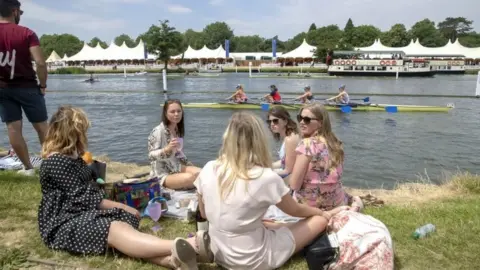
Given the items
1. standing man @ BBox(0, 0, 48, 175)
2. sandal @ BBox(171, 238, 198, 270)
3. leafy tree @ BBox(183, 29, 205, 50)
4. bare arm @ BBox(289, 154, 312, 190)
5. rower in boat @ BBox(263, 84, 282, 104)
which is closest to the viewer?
sandal @ BBox(171, 238, 198, 270)

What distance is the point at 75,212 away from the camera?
3.15m

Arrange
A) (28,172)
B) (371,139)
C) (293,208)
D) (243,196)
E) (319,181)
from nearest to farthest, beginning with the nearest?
(243,196) → (293,208) → (319,181) → (28,172) → (371,139)

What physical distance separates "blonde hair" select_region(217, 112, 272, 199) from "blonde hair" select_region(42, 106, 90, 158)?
1.39 m

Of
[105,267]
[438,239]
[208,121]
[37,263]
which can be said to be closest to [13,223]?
[37,263]

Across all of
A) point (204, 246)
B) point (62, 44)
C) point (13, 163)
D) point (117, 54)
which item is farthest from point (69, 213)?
point (62, 44)

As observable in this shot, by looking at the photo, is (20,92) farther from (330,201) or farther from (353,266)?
(353,266)

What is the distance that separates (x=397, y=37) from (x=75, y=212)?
95614 millimetres

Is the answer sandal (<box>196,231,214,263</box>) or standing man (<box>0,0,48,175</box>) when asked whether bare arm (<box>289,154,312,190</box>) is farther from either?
standing man (<box>0,0,48,175</box>)

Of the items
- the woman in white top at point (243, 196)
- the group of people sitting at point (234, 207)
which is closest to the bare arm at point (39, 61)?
the group of people sitting at point (234, 207)

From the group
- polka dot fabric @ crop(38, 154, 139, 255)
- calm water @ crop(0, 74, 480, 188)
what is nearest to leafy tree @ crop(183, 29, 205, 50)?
calm water @ crop(0, 74, 480, 188)

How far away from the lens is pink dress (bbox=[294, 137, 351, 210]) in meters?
3.44

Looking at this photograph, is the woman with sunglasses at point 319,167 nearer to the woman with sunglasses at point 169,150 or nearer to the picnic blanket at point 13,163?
the woman with sunglasses at point 169,150

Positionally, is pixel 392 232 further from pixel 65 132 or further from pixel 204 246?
pixel 65 132

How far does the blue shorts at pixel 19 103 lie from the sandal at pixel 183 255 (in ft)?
11.4
